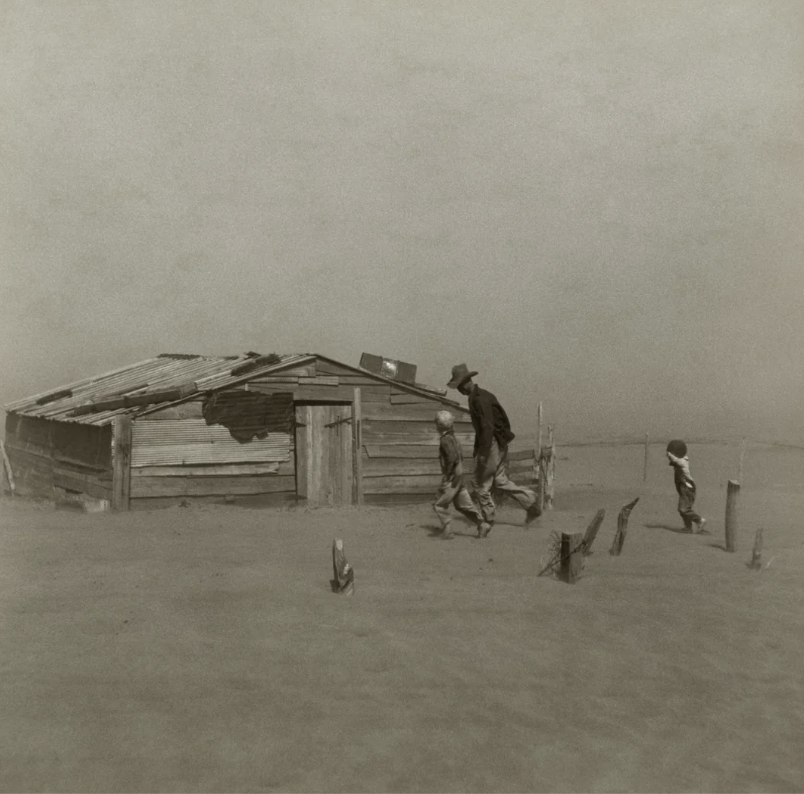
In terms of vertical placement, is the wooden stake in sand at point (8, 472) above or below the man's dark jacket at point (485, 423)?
below

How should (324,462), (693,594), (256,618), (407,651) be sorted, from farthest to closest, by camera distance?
(324,462)
(693,594)
(256,618)
(407,651)

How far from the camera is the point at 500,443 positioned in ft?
38.7

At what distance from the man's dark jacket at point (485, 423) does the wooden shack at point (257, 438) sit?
16.2 ft

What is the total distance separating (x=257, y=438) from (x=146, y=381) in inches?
160

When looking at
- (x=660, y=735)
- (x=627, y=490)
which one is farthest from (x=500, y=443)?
(x=627, y=490)

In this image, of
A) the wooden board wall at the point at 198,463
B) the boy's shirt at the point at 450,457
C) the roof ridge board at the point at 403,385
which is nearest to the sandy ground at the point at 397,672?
the boy's shirt at the point at 450,457

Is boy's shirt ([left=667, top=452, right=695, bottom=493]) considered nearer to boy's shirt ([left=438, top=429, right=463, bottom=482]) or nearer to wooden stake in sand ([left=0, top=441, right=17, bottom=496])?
boy's shirt ([left=438, top=429, right=463, bottom=482])

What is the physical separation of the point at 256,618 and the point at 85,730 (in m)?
2.11

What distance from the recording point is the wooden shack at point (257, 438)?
1472cm

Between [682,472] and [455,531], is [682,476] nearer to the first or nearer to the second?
[682,472]

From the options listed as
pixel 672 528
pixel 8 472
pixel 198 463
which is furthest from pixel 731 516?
pixel 8 472

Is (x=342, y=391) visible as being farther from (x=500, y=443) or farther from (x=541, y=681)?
(x=541, y=681)

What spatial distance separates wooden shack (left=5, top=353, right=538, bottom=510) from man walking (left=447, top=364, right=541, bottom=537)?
4.52 meters

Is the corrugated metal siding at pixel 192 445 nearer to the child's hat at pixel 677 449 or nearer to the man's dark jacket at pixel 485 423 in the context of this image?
the man's dark jacket at pixel 485 423
